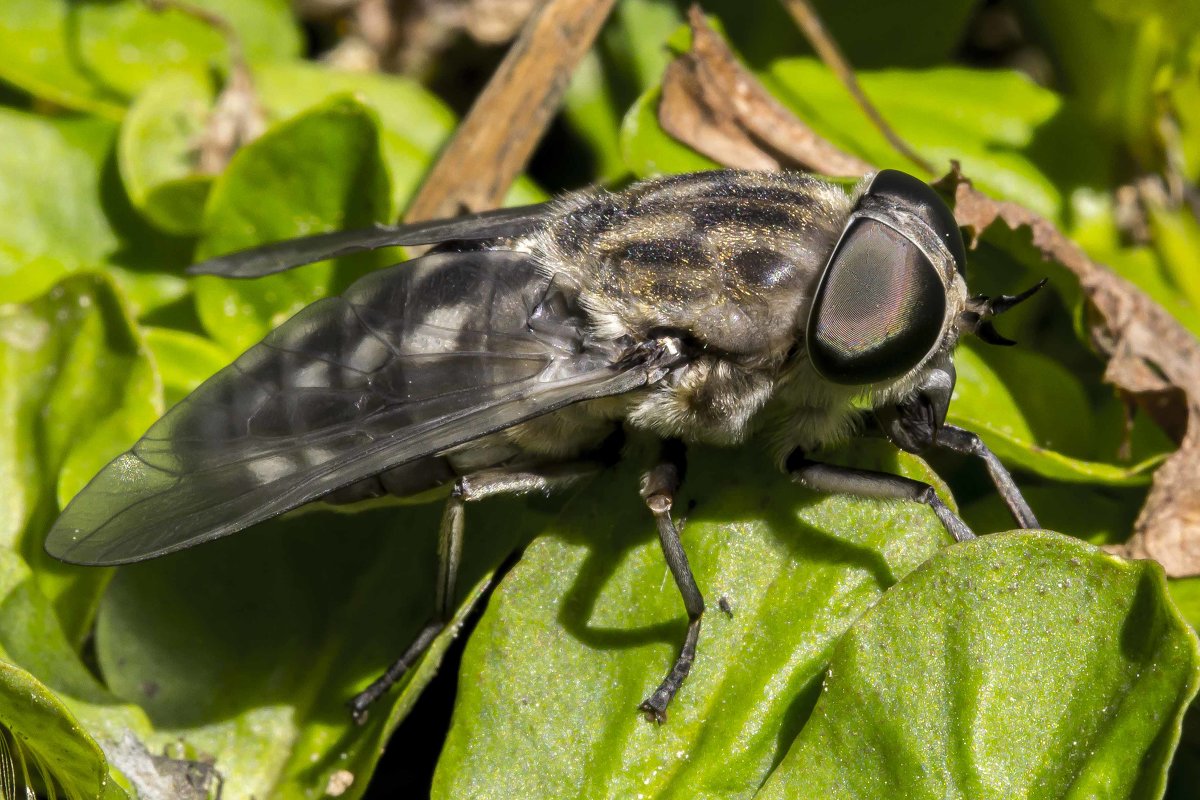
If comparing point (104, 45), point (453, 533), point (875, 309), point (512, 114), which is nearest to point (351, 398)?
point (453, 533)

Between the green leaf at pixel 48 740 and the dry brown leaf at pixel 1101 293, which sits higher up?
the dry brown leaf at pixel 1101 293

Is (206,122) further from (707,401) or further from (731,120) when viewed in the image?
(707,401)

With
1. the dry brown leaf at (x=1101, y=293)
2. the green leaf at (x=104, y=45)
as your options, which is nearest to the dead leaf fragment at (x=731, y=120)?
the dry brown leaf at (x=1101, y=293)

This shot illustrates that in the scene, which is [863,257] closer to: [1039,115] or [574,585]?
[574,585]

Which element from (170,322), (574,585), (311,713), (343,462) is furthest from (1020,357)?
(170,322)

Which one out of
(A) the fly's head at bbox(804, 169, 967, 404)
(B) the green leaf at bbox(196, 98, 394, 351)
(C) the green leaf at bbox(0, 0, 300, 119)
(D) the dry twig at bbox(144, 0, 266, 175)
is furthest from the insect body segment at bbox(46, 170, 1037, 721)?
(C) the green leaf at bbox(0, 0, 300, 119)

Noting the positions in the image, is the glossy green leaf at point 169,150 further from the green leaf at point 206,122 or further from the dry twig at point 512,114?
the dry twig at point 512,114
